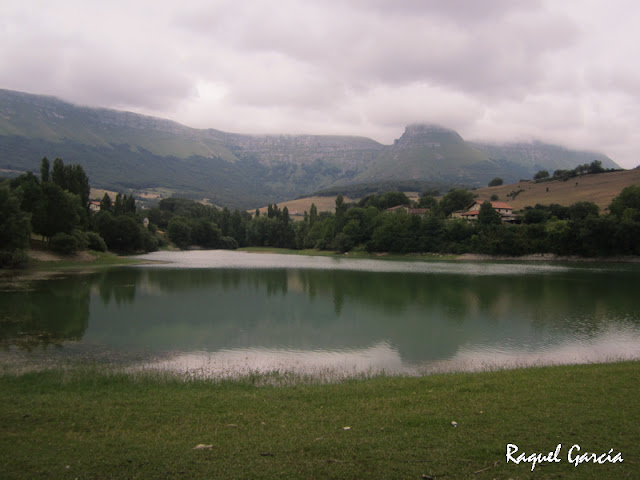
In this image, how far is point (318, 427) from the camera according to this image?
9.02 meters

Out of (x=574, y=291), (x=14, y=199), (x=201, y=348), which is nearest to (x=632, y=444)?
(x=201, y=348)

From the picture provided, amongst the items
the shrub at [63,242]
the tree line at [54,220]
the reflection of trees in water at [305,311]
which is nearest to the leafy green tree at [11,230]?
the tree line at [54,220]

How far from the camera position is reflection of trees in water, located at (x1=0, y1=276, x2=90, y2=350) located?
2033 centimetres

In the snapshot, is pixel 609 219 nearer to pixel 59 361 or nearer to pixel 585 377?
pixel 585 377

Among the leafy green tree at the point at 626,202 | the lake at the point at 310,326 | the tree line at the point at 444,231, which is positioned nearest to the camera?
the lake at the point at 310,326

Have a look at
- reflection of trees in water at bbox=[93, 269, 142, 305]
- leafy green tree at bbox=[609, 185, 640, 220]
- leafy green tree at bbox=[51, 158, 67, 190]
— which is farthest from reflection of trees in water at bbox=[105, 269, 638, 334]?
leafy green tree at bbox=[609, 185, 640, 220]

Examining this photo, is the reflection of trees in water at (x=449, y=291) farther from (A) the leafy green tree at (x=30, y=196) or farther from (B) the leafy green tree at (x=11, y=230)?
(A) the leafy green tree at (x=30, y=196)

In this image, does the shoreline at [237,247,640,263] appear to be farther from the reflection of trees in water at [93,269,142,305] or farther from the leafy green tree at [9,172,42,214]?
the leafy green tree at [9,172,42,214]

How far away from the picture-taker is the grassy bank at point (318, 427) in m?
7.16

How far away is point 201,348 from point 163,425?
1113 cm

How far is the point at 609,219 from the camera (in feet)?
282
